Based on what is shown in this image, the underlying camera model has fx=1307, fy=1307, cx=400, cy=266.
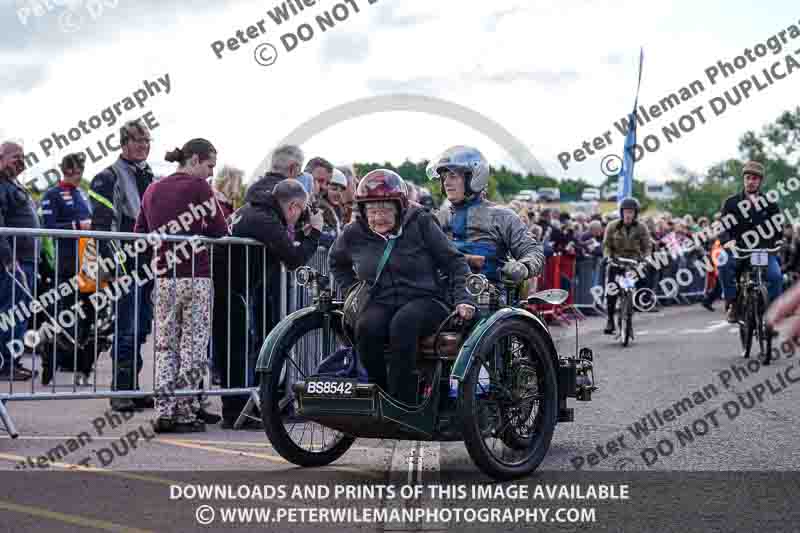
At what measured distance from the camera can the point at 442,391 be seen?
700 cm

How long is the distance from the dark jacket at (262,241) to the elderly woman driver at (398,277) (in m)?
1.98

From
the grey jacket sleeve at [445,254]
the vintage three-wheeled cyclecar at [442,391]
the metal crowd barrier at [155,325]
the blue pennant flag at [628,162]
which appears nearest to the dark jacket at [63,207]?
the metal crowd barrier at [155,325]

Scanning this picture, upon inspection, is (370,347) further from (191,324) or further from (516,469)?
(191,324)

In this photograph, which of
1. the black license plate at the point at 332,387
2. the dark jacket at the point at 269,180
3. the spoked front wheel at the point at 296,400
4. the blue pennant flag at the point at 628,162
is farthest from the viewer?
the blue pennant flag at the point at 628,162

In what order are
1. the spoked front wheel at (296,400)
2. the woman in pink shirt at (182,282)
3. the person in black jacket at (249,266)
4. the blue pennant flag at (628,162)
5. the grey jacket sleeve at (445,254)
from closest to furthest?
1. the spoked front wheel at (296,400)
2. the grey jacket sleeve at (445,254)
3. the woman in pink shirt at (182,282)
4. the person in black jacket at (249,266)
5. the blue pennant flag at (628,162)

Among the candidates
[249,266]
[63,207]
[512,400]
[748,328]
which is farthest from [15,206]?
[748,328]

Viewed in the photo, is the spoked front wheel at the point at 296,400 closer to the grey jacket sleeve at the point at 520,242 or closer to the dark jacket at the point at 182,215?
the grey jacket sleeve at the point at 520,242

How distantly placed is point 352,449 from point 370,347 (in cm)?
132

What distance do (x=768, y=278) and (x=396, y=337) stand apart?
887 centimetres

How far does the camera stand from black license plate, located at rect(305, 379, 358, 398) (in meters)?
6.82

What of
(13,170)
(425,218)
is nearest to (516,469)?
(425,218)

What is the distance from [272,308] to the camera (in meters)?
9.63

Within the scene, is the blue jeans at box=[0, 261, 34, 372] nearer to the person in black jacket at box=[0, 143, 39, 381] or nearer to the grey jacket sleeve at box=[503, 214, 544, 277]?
the person in black jacket at box=[0, 143, 39, 381]

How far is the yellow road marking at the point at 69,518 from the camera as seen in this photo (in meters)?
5.48
